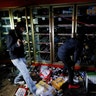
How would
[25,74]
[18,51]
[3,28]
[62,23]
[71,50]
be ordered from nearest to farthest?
[25,74] → [18,51] → [71,50] → [62,23] → [3,28]

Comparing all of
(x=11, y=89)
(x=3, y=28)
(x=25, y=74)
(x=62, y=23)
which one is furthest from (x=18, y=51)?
(x=3, y=28)

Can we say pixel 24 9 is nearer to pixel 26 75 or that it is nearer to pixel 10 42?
pixel 10 42

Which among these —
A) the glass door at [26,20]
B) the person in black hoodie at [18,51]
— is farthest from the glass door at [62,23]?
the person in black hoodie at [18,51]

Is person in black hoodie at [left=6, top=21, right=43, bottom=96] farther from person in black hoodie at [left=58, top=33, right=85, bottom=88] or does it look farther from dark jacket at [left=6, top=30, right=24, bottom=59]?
person in black hoodie at [left=58, top=33, right=85, bottom=88]

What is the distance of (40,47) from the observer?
17.7 feet

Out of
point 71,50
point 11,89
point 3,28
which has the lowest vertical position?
point 11,89

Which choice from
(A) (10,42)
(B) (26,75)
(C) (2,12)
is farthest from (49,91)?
(C) (2,12)

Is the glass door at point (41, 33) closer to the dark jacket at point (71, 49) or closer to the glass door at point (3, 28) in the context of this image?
the glass door at point (3, 28)

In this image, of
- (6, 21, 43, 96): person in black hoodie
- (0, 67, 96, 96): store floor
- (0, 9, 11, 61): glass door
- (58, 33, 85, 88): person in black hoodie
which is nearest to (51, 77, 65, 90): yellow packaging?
(0, 67, 96, 96): store floor

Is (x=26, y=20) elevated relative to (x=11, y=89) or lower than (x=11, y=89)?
elevated

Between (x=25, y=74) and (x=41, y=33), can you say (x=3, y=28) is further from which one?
(x=25, y=74)

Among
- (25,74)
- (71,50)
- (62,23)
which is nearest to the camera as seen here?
(25,74)

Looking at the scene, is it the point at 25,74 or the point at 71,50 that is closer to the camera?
the point at 25,74

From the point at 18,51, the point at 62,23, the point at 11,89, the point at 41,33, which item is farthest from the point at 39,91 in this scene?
Result: the point at 62,23
